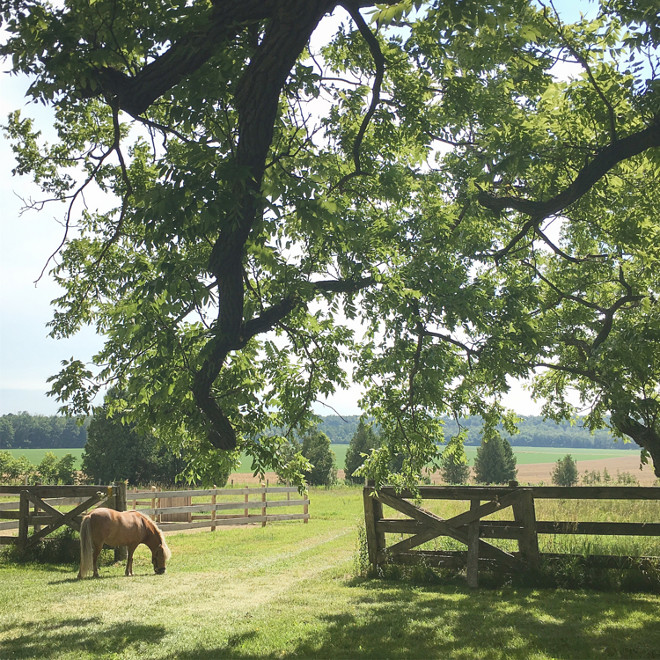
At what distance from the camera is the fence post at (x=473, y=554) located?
31.7ft

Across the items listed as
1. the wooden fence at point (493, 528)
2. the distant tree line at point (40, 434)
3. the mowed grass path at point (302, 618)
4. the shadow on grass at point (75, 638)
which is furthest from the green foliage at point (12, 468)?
the distant tree line at point (40, 434)

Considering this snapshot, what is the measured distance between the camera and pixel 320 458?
51.0 meters

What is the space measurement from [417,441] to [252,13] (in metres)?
7.22

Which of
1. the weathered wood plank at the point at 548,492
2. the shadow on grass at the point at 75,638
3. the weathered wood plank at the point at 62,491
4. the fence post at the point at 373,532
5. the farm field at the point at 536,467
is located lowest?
the farm field at the point at 536,467

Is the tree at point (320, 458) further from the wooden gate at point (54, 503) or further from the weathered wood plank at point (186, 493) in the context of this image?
the wooden gate at point (54, 503)

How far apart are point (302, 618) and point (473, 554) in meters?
3.53

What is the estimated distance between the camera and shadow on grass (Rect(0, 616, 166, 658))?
6.41 metres

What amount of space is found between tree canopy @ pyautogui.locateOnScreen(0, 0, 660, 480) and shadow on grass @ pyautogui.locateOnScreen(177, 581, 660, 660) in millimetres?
2623

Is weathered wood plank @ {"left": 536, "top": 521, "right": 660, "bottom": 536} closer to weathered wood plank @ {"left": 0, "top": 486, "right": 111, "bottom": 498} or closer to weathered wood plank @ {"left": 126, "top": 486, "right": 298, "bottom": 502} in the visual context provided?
weathered wood plank @ {"left": 126, "top": 486, "right": 298, "bottom": 502}

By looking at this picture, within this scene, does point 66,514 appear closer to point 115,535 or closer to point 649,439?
point 115,535

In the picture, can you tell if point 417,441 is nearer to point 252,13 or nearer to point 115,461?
point 252,13

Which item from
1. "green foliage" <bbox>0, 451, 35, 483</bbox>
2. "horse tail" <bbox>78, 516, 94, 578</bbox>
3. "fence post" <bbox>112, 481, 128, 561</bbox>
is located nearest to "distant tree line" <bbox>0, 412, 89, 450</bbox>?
"green foliage" <bbox>0, 451, 35, 483</bbox>

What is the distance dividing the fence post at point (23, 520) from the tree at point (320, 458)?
117 ft

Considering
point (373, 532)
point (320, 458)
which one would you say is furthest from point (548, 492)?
point (320, 458)
